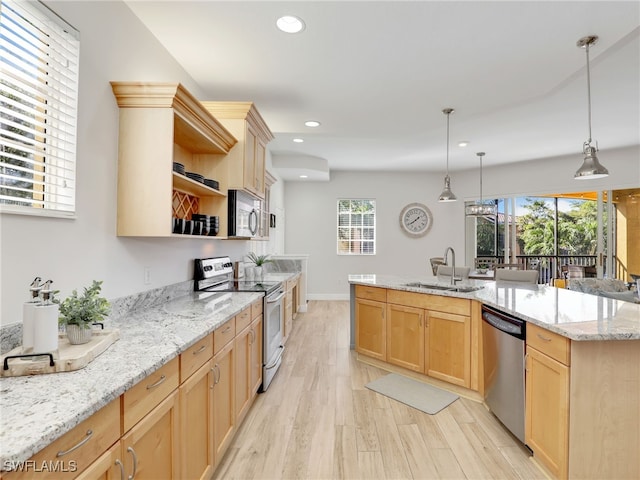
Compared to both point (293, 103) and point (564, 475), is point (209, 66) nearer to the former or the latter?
point (293, 103)

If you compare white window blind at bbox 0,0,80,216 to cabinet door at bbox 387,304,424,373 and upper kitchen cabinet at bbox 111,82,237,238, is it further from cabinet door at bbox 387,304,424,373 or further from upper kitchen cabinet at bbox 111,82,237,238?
cabinet door at bbox 387,304,424,373

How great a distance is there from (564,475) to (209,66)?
3488 millimetres

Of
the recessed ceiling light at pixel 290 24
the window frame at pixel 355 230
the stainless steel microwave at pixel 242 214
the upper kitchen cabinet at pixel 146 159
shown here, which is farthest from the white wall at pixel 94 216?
the window frame at pixel 355 230

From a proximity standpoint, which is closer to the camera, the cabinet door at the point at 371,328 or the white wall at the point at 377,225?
the cabinet door at the point at 371,328

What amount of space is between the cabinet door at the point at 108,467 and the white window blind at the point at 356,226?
6.60 meters

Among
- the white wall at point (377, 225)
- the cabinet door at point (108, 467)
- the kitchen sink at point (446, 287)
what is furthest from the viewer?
the white wall at point (377, 225)

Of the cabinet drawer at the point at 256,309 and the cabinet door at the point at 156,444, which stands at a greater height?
the cabinet drawer at the point at 256,309

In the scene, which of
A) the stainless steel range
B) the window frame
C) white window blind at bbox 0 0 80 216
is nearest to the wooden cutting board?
white window blind at bbox 0 0 80 216

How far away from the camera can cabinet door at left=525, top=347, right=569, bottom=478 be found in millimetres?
1712

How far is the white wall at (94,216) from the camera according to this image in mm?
1293

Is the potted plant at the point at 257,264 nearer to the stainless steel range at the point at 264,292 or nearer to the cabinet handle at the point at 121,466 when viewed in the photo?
the stainless steel range at the point at 264,292

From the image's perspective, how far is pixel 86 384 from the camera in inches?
39.0

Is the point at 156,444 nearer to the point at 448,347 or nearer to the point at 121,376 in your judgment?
the point at 121,376

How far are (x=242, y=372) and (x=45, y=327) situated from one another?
1.36m
